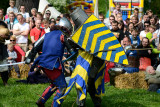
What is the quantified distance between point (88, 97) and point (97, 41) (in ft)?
6.93

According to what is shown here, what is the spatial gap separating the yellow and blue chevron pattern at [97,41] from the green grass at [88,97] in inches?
55.9

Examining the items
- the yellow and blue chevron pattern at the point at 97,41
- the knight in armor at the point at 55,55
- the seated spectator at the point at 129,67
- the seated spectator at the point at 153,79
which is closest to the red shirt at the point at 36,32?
the seated spectator at the point at 129,67

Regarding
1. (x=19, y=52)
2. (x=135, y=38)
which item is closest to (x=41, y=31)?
(x=19, y=52)

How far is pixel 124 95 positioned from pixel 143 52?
1940 mm

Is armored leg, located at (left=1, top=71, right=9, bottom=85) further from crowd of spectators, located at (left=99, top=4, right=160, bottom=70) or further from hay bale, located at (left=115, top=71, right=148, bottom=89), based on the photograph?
crowd of spectators, located at (left=99, top=4, right=160, bottom=70)

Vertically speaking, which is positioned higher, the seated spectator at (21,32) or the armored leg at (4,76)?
the seated spectator at (21,32)

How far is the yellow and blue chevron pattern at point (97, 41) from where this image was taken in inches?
240

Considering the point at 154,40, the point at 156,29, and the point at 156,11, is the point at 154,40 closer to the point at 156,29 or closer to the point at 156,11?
the point at 156,29

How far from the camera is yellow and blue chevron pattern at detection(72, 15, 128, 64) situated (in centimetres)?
610

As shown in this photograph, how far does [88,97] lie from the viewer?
7.91 metres

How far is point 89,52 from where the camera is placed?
20.0 feet

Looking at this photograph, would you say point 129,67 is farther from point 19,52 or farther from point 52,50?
point 52,50

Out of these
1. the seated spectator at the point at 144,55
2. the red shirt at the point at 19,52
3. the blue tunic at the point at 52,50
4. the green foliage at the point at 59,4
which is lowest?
the green foliage at the point at 59,4

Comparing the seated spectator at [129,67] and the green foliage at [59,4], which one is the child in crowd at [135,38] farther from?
the green foliage at [59,4]
